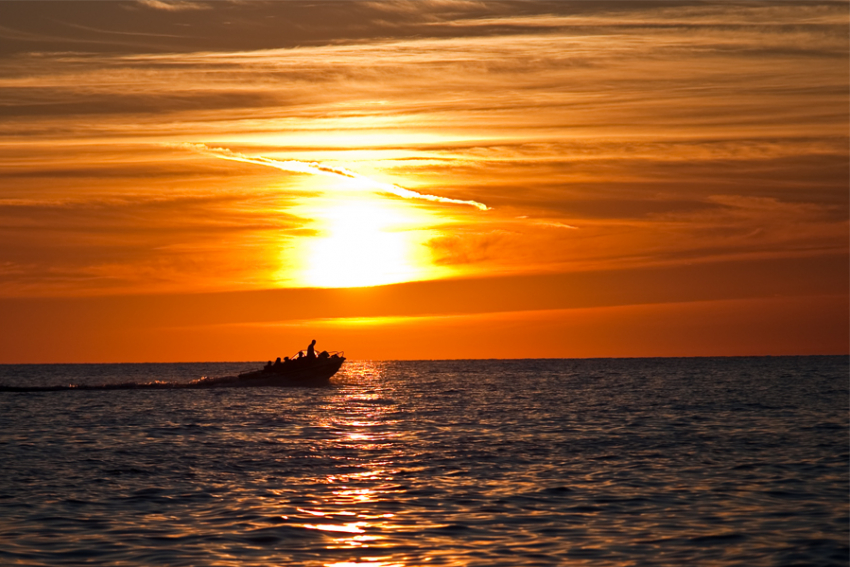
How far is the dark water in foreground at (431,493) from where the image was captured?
18.5 m

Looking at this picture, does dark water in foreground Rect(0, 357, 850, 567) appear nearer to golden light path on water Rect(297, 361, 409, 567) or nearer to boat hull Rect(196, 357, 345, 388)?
golden light path on water Rect(297, 361, 409, 567)

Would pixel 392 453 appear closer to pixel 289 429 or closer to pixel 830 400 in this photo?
pixel 289 429

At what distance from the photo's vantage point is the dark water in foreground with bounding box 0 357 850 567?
60.5 feet

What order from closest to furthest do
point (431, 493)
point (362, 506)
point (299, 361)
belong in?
1. point (362, 506)
2. point (431, 493)
3. point (299, 361)

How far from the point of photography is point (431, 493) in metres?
24.8

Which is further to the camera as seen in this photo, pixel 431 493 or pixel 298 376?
pixel 298 376

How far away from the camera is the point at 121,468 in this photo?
1207 inches

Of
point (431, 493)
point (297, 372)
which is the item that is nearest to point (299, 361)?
point (297, 372)

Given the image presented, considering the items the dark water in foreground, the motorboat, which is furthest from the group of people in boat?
the dark water in foreground

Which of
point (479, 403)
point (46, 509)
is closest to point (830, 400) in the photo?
point (479, 403)

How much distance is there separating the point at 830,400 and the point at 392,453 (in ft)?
137

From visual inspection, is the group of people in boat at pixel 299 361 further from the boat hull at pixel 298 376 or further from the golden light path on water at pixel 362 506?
the golden light path on water at pixel 362 506

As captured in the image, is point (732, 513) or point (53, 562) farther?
point (732, 513)

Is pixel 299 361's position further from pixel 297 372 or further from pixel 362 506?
pixel 362 506
